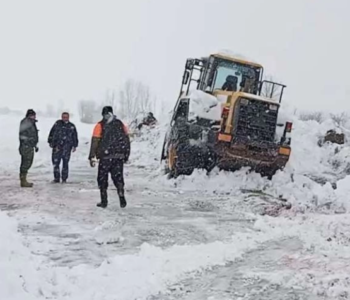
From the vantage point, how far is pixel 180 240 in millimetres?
7195

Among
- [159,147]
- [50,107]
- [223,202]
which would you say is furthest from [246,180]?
[50,107]

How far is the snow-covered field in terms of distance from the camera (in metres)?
5.23

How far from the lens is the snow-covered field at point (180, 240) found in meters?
5.23

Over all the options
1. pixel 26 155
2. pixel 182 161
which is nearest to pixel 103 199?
pixel 26 155

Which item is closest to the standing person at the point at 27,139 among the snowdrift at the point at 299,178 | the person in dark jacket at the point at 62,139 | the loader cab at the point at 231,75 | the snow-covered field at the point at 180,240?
the snow-covered field at the point at 180,240

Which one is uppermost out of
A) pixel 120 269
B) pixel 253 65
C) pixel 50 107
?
pixel 253 65

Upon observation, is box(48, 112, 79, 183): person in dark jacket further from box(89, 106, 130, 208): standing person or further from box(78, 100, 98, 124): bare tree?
box(78, 100, 98, 124): bare tree

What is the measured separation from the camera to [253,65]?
47.6 ft

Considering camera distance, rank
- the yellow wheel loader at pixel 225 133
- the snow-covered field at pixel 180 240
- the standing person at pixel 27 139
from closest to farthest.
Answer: the snow-covered field at pixel 180 240 < the standing person at pixel 27 139 < the yellow wheel loader at pixel 225 133

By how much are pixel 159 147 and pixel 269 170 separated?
28.9 feet

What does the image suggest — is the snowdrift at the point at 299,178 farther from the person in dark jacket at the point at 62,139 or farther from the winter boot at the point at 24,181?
the winter boot at the point at 24,181

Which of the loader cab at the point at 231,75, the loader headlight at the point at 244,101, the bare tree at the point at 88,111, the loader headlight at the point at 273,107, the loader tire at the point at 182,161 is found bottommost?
the bare tree at the point at 88,111

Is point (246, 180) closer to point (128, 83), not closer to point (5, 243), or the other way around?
point (5, 243)

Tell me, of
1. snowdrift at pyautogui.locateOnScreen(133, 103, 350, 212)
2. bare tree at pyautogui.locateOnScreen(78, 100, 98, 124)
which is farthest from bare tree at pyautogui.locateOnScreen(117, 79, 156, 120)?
snowdrift at pyautogui.locateOnScreen(133, 103, 350, 212)
